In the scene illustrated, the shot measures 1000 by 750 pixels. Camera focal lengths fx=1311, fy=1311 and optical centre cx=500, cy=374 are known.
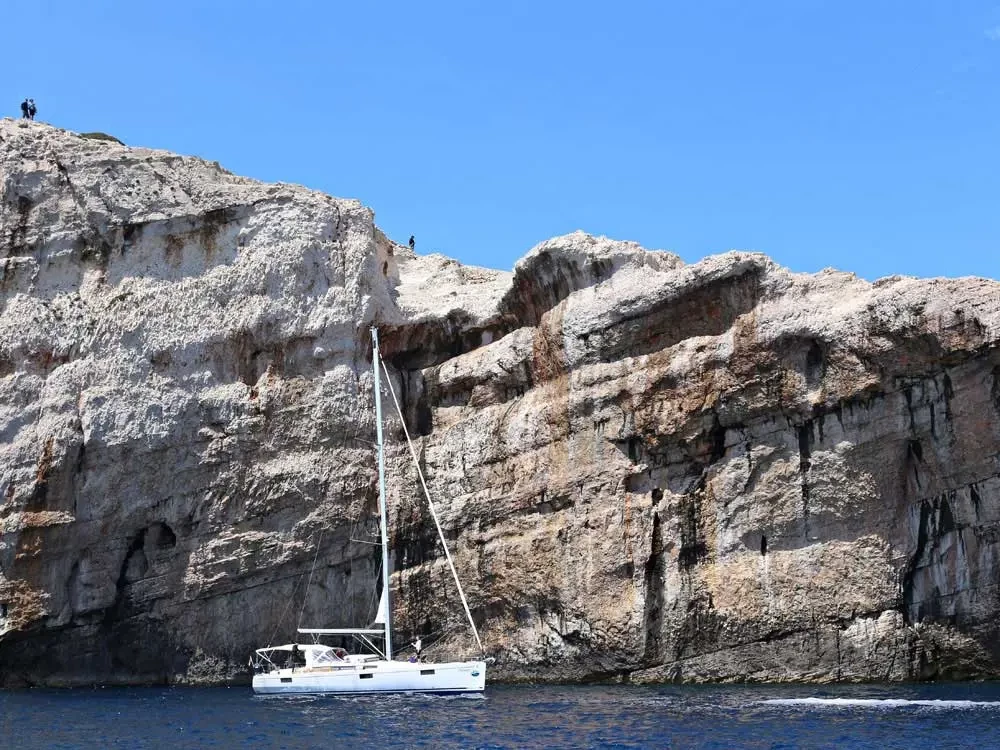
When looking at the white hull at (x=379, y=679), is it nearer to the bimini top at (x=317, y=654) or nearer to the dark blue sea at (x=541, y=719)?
the bimini top at (x=317, y=654)

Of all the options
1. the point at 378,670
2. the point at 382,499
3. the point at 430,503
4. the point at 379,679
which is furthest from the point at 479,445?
the point at 379,679

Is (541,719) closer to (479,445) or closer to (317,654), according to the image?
(317,654)

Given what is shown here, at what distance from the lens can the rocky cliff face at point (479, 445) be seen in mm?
33875

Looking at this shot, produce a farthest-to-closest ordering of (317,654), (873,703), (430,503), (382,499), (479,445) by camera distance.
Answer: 1. (479,445)
2. (430,503)
3. (382,499)
4. (317,654)
5. (873,703)

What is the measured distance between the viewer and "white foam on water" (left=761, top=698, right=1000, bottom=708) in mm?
28391

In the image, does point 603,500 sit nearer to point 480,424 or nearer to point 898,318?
point 480,424

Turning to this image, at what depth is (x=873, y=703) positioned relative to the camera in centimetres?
2911

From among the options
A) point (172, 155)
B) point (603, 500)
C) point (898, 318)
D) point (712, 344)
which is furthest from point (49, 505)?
point (898, 318)

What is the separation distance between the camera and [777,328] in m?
34.9

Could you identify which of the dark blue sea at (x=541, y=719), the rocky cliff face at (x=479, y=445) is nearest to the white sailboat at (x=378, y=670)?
the dark blue sea at (x=541, y=719)

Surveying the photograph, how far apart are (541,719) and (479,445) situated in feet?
40.6

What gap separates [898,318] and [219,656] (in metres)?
21.7

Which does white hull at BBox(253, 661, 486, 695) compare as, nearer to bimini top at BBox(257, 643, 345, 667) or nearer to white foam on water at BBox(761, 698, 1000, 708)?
bimini top at BBox(257, 643, 345, 667)

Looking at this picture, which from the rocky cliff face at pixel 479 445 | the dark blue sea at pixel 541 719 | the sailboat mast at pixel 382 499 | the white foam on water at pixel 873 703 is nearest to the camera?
the dark blue sea at pixel 541 719
